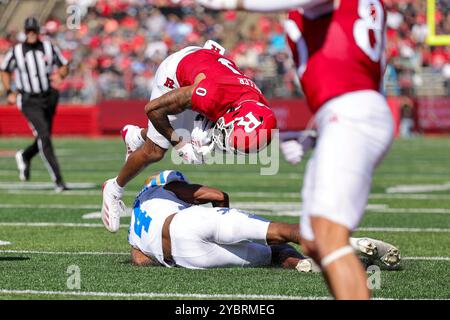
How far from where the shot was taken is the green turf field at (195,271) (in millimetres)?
5250

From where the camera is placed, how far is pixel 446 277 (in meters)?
5.75

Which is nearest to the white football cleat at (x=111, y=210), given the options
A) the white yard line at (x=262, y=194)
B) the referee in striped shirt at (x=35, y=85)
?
the white yard line at (x=262, y=194)

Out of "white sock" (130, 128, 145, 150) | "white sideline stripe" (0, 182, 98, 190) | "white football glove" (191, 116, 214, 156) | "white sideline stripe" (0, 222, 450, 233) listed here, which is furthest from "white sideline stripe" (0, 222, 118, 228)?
"white sideline stripe" (0, 182, 98, 190)

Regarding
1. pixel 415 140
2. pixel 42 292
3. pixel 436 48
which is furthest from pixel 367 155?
pixel 436 48

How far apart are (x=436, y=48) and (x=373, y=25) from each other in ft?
67.8

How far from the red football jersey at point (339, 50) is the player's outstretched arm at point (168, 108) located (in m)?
2.21

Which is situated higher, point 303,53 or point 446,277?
point 303,53

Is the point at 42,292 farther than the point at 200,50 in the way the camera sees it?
No

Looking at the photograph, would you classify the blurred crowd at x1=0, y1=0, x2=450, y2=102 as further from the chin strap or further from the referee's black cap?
the chin strap

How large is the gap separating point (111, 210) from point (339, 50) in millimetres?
3150

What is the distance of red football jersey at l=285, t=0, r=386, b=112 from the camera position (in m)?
3.95
